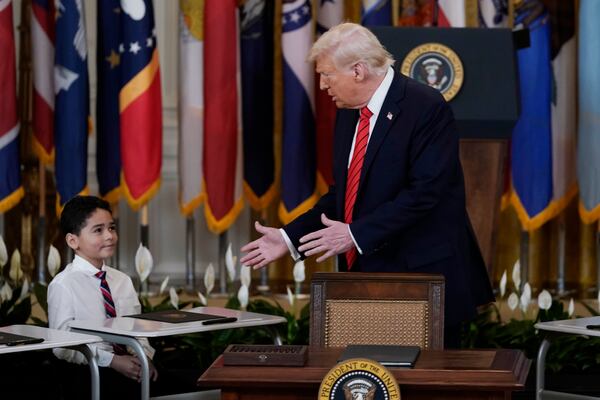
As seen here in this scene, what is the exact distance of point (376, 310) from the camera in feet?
10.6

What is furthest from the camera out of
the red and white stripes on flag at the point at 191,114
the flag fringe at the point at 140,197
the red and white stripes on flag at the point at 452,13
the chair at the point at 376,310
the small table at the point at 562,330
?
the red and white stripes on flag at the point at 191,114

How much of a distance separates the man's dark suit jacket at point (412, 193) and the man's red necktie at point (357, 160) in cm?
2

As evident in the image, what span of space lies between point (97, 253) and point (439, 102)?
1.49 m

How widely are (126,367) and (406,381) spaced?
1957 mm

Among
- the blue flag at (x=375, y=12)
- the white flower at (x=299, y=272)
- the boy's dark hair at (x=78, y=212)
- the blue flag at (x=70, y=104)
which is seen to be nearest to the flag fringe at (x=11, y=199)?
the blue flag at (x=70, y=104)

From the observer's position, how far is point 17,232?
782cm

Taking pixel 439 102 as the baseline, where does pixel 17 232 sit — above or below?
below

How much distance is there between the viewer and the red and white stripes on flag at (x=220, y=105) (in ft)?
23.8

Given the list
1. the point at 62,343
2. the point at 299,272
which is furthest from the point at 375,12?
the point at 62,343

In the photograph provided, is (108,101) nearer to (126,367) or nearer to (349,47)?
(126,367)

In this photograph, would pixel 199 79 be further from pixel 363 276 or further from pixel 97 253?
pixel 363 276

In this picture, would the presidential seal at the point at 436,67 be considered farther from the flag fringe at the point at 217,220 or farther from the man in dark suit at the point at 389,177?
Result: the flag fringe at the point at 217,220

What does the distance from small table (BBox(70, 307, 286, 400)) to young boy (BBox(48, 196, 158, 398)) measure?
17 centimetres

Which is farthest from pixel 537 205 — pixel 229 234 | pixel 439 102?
pixel 439 102
